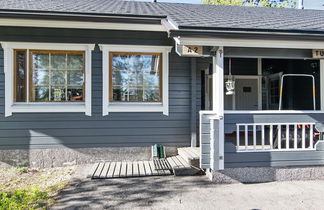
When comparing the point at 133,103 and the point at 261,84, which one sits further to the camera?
the point at 261,84

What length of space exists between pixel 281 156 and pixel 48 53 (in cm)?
507

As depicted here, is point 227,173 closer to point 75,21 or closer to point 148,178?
point 148,178

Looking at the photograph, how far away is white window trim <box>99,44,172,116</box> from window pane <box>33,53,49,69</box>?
48.4 inches

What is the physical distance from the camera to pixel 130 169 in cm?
418

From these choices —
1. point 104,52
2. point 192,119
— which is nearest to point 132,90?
point 104,52

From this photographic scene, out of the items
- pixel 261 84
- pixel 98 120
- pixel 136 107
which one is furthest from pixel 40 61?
pixel 261 84

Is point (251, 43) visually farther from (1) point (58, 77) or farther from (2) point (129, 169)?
(1) point (58, 77)

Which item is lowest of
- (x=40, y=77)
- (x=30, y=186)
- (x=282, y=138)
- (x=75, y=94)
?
(x=30, y=186)

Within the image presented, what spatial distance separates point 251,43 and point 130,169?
10.3ft

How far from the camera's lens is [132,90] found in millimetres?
4918

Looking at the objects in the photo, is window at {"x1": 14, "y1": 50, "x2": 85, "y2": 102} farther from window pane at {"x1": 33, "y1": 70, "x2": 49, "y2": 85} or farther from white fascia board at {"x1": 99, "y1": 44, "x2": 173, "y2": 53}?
white fascia board at {"x1": 99, "y1": 44, "x2": 173, "y2": 53}

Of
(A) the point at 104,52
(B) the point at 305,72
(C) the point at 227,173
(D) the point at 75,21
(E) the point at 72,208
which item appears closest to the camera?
(E) the point at 72,208

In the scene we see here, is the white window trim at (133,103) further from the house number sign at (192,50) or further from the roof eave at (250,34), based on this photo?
the roof eave at (250,34)

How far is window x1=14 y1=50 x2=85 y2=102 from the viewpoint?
4617mm
